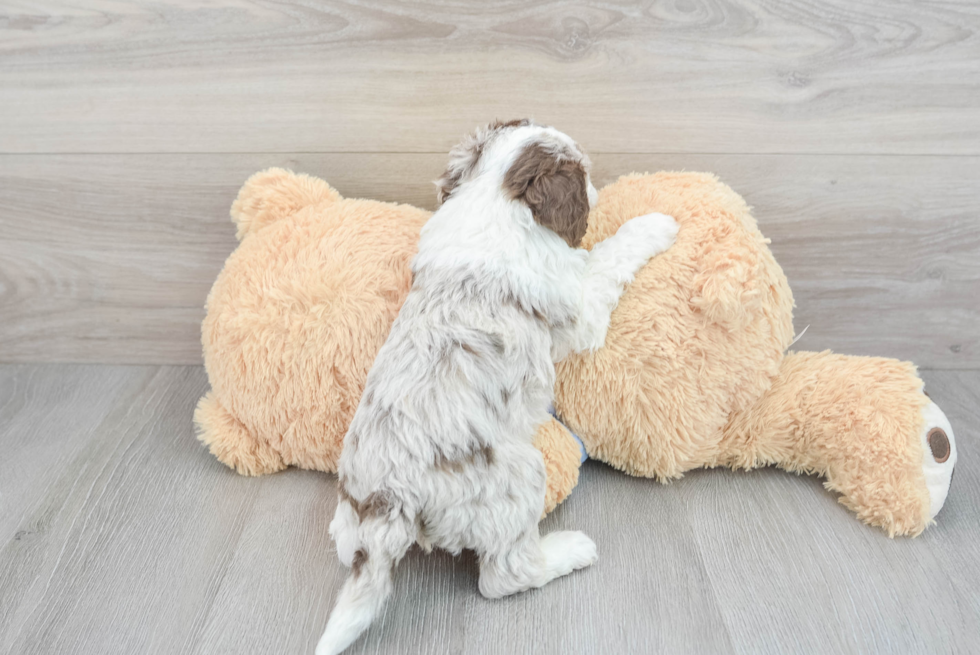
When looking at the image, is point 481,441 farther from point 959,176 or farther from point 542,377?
point 959,176

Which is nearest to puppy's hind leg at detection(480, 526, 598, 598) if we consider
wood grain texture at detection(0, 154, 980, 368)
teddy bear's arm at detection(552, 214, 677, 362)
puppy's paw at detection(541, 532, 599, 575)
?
puppy's paw at detection(541, 532, 599, 575)

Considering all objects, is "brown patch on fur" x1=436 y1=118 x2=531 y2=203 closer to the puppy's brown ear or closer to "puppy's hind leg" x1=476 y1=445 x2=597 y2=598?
the puppy's brown ear

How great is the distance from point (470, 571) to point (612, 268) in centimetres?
67

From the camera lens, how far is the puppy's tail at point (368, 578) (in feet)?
3.63

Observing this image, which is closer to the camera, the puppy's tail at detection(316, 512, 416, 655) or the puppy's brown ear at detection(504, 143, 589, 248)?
the puppy's tail at detection(316, 512, 416, 655)

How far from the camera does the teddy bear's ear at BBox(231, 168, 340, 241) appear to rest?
168 centimetres

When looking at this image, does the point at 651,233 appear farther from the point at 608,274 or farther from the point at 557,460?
the point at 557,460

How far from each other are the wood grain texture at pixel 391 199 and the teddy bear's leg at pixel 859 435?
40 centimetres

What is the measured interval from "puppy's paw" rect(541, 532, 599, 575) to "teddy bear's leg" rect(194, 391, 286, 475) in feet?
2.27

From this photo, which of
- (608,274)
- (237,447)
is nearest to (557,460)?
(608,274)

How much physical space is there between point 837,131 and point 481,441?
1.23m

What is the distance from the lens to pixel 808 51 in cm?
165

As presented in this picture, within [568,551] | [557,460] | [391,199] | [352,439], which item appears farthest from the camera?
[391,199]

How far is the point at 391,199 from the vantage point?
183cm
